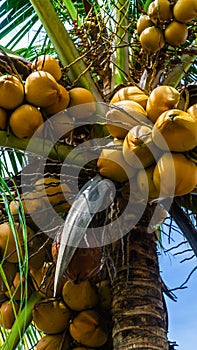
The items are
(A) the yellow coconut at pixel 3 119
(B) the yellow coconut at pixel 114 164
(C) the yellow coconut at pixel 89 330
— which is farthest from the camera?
(C) the yellow coconut at pixel 89 330

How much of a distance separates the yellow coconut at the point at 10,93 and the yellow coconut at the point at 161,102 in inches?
12.2

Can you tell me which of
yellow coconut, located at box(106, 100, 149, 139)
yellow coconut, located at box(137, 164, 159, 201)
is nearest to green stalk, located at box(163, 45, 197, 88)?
yellow coconut, located at box(106, 100, 149, 139)

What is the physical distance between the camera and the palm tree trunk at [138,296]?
1277 mm

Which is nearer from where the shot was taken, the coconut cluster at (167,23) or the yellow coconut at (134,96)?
the yellow coconut at (134,96)

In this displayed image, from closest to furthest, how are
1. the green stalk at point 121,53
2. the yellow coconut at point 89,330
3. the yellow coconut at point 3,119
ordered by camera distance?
the yellow coconut at point 3,119 < the yellow coconut at point 89,330 < the green stalk at point 121,53

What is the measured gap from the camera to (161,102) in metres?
1.21

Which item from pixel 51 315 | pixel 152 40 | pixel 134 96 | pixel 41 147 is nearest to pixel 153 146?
pixel 134 96

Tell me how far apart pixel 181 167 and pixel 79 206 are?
0.22 meters

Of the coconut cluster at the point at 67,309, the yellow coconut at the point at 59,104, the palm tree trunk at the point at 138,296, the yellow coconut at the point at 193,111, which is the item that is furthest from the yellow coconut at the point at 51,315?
the yellow coconut at the point at 193,111

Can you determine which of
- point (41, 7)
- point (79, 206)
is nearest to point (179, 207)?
point (79, 206)

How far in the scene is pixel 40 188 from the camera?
1.36 meters

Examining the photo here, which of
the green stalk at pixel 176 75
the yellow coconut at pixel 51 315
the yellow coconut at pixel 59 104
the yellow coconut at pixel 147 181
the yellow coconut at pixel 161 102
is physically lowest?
the yellow coconut at pixel 51 315

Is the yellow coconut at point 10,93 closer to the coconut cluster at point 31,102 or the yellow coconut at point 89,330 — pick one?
the coconut cluster at point 31,102

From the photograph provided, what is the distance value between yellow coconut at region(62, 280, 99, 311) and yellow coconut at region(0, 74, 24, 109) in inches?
19.5
